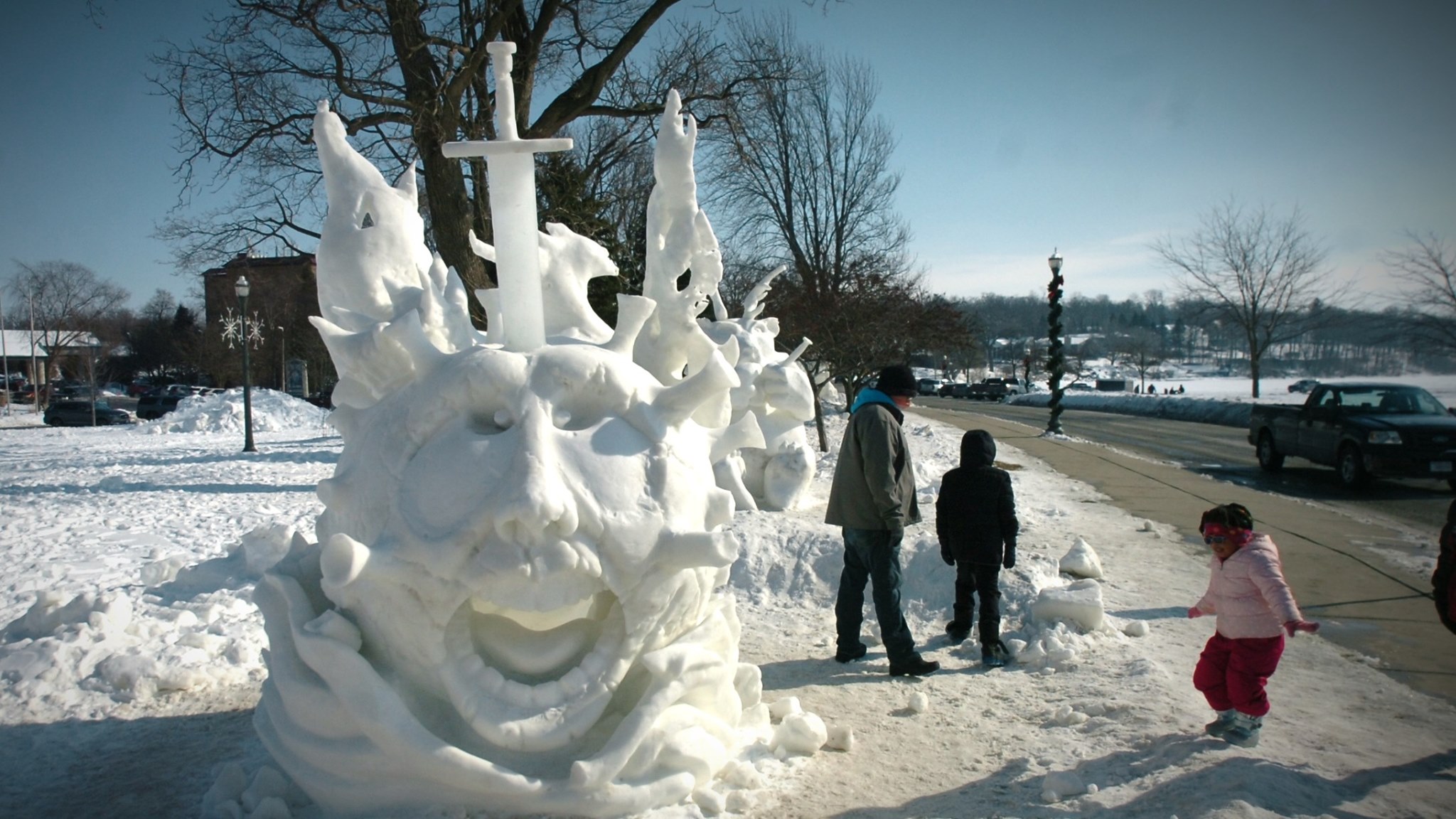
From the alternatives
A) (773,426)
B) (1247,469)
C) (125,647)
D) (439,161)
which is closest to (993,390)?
(1247,469)

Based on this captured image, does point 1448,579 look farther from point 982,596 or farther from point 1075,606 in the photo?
point 982,596

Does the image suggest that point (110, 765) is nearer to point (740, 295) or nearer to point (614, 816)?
point (614, 816)

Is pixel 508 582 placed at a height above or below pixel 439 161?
below

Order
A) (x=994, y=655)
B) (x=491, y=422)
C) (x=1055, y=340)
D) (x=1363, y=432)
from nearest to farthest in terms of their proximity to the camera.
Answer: (x=491, y=422)
(x=994, y=655)
(x=1363, y=432)
(x=1055, y=340)

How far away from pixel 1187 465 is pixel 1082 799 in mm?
14689

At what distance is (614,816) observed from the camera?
317 centimetres

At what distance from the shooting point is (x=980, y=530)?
552cm

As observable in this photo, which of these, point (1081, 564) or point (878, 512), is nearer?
point (878, 512)

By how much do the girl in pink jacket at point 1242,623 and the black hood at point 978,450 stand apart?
1583mm

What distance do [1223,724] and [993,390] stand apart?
54045 millimetres

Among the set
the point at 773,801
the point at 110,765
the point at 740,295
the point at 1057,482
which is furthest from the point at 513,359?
the point at 740,295

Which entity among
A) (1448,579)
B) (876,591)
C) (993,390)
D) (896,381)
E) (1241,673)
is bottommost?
(1241,673)

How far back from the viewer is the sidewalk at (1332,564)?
555 centimetres

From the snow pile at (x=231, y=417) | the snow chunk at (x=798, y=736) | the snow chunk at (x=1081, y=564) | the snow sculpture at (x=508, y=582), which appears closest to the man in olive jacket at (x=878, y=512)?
the snow chunk at (x=798, y=736)
